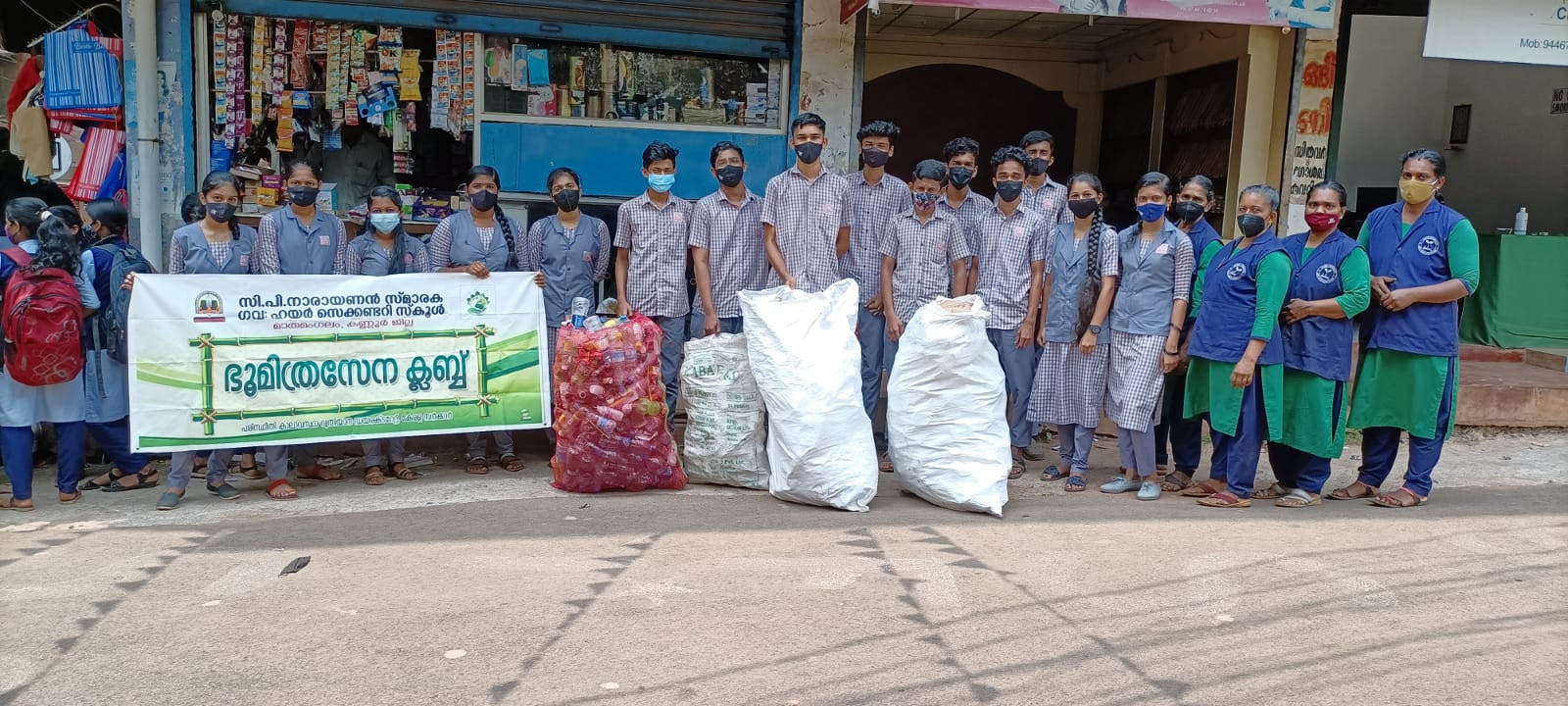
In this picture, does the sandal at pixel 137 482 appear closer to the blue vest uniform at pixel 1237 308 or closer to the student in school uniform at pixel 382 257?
the student in school uniform at pixel 382 257

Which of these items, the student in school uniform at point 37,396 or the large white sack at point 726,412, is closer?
the student in school uniform at point 37,396

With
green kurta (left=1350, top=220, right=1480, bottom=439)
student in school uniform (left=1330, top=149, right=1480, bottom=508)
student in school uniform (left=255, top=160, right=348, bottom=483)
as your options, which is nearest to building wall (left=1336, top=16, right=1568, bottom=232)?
student in school uniform (left=1330, top=149, right=1480, bottom=508)

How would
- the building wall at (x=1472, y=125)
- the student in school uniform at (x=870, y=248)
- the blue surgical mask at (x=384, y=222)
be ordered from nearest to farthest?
the blue surgical mask at (x=384, y=222)
the student in school uniform at (x=870, y=248)
the building wall at (x=1472, y=125)

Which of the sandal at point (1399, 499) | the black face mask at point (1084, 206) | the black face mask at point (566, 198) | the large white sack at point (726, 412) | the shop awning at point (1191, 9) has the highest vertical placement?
the shop awning at point (1191, 9)

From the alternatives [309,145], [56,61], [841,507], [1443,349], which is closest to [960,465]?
[841,507]

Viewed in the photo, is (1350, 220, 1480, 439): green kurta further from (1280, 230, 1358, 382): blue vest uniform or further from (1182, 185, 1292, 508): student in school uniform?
(1182, 185, 1292, 508): student in school uniform

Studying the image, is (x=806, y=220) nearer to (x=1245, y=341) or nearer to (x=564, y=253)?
(x=564, y=253)

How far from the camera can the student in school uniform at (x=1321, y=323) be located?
5.43 metres

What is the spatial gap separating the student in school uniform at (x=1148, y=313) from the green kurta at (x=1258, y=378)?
0.18m

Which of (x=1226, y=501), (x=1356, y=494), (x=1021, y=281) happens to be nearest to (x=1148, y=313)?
(x=1021, y=281)

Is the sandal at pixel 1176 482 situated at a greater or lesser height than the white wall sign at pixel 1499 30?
lesser

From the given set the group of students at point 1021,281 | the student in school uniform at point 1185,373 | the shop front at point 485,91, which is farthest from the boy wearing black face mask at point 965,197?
the shop front at point 485,91

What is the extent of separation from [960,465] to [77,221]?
4741 millimetres

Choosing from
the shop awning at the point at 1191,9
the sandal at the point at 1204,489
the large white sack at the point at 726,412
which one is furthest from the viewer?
the shop awning at the point at 1191,9
